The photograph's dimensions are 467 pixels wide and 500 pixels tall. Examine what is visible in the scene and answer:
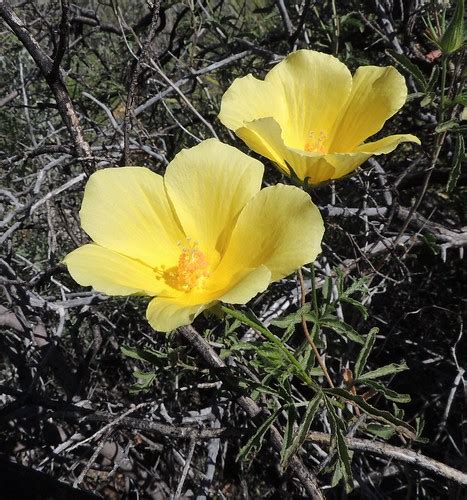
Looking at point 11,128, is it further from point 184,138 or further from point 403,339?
point 403,339

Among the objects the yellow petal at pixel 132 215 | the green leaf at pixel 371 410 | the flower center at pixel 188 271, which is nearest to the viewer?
the green leaf at pixel 371 410

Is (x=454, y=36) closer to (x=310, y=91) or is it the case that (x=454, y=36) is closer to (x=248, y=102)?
(x=310, y=91)

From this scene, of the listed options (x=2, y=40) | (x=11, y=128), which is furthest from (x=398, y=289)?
(x=2, y=40)

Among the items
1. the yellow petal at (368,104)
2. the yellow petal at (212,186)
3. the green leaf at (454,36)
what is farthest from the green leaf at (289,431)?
the green leaf at (454,36)

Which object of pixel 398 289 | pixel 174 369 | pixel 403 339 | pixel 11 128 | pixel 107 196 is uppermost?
pixel 107 196

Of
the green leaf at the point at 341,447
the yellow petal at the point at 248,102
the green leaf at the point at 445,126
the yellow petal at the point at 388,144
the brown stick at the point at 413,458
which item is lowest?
the brown stick at the point at 413,458

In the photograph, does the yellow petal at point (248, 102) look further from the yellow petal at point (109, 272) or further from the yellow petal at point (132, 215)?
the yellow petal at point (109, 272)
